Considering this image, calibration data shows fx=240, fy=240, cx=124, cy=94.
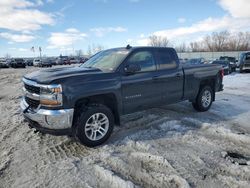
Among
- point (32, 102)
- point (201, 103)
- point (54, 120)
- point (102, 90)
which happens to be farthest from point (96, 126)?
point (201, 103)

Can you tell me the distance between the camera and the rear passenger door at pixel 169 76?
5.72 metres

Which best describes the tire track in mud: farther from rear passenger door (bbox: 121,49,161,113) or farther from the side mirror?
the side mirror

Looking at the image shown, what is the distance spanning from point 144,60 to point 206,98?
9.30 ft

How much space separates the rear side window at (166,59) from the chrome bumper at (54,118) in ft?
8.48

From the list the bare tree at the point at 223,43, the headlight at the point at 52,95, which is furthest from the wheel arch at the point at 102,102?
the bare tree at the point at 223,43

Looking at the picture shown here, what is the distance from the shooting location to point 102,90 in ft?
15.1

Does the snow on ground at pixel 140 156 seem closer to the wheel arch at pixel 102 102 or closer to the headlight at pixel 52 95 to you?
the wheel arch at pixel 102 102

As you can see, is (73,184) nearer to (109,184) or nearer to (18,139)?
(109,184)

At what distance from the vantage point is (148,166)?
12.5ft

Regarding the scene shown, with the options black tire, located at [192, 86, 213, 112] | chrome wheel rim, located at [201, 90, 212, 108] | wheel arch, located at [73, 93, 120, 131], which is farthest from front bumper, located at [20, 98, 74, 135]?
chrome wheel rim, located at [201, 90, 212, 108]

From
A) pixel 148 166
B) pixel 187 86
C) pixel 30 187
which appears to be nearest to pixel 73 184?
pixel 30 187

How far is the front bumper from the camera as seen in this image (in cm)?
412

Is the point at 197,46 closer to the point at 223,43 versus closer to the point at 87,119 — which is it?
the point at 223,43

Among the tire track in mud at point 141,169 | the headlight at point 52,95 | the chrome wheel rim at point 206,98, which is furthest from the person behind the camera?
the chrome wheel rim at point 206,98
